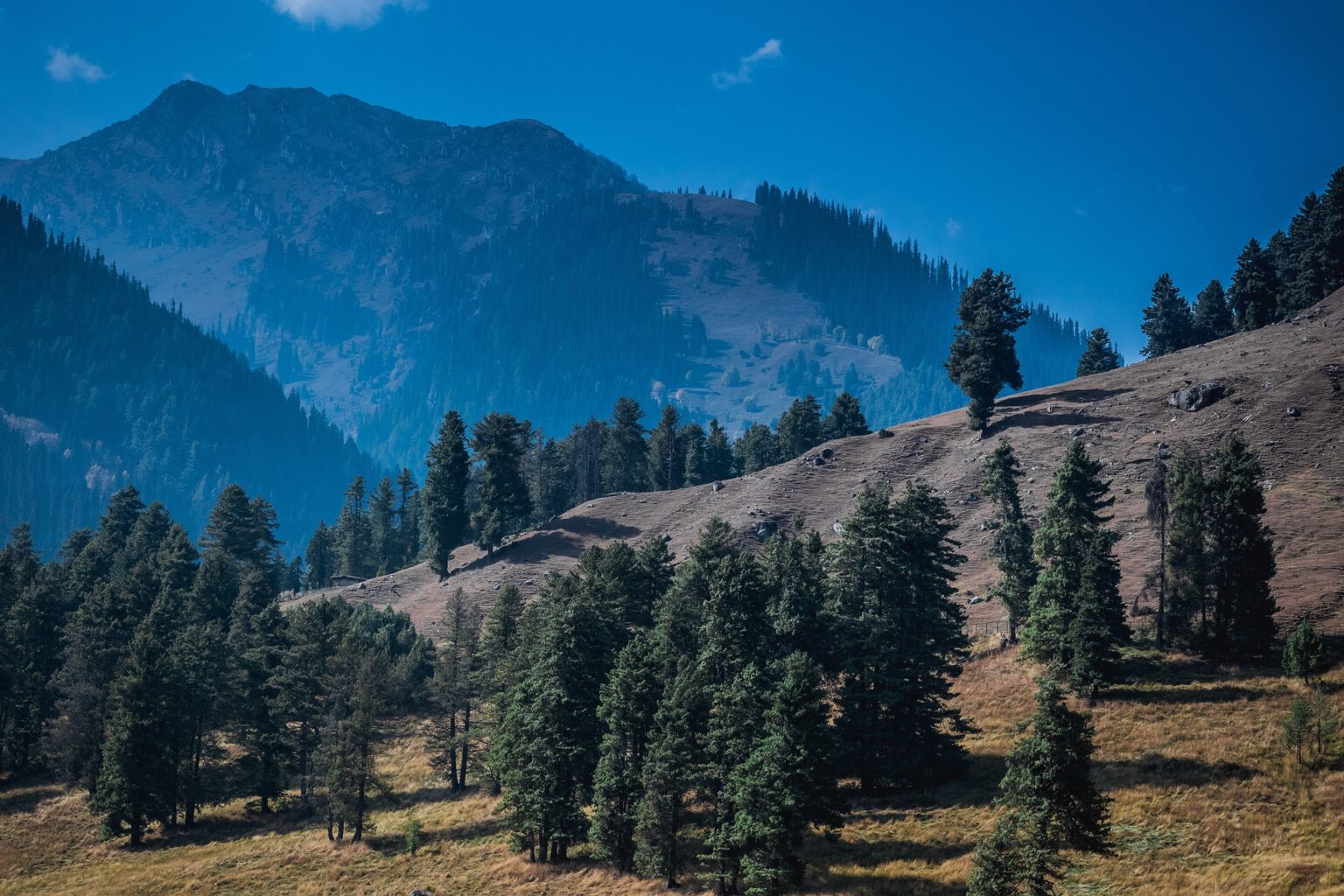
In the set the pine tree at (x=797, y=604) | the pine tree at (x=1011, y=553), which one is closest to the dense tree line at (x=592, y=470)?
the pine tree at (x=1011, y=553)

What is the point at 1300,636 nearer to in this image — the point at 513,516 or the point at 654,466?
the point at 513,516

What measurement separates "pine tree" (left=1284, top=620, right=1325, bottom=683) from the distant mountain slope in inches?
573

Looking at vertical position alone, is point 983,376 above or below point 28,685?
above

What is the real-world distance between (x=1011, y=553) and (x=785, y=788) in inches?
1137

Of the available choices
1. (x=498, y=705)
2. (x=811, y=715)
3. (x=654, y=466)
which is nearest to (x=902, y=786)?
(x=811, y=715)

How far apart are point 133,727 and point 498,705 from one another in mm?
Result: 24577

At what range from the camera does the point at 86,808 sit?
190 ft

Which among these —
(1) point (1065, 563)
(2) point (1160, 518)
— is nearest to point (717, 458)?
(2) point (1160, 518)

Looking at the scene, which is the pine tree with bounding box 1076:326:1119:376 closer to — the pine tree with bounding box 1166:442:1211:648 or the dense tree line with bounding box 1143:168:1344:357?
the dense tree line with bounding box 1143:168:1344:357

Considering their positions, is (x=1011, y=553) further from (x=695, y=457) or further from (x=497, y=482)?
(x=695, y=457)

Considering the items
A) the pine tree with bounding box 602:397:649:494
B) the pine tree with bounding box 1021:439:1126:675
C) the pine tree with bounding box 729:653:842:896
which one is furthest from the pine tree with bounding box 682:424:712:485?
the pine tree with bounding box 729:653:842:896

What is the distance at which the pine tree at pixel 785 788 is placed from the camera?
32312 mm

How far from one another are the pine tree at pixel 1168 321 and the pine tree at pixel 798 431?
52.0m

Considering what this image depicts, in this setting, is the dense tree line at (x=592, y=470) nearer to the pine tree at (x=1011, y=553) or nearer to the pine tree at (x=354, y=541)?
the pine tree at (x=354, y=541)
